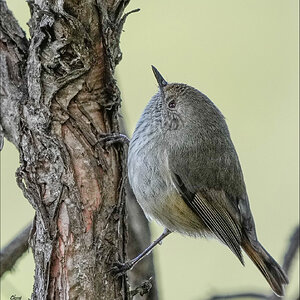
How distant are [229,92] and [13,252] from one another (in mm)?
2418

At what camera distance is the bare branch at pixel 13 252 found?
10.3 ft

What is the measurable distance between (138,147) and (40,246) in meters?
0.73

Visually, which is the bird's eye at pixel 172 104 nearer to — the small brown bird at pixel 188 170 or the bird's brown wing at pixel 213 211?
the small brown bird at pixel 188 170

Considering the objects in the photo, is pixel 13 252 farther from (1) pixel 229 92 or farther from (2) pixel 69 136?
(1) pixel 229 92

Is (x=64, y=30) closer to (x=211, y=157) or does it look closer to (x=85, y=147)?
(x=85, y=147)

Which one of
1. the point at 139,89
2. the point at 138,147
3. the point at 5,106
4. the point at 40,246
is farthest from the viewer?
the point at 139,89

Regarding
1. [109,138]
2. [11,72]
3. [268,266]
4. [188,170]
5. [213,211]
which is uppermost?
[11,72]

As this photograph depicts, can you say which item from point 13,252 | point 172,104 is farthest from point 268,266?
point 13,252

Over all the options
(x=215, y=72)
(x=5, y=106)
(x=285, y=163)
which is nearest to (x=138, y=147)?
(x=5, y=106)

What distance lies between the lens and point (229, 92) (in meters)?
5.05

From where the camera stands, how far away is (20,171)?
2.62m

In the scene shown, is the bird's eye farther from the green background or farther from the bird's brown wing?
the green background

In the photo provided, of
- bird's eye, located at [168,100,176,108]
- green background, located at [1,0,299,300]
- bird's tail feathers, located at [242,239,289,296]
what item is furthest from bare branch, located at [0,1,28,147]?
green background, located at [1,0,299,300]

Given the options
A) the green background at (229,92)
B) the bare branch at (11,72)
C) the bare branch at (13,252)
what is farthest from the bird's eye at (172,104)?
the green background at (229,92)
